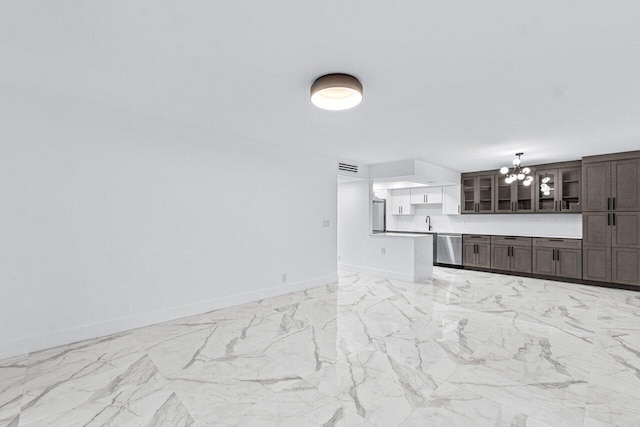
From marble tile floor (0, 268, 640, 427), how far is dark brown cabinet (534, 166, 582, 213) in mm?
2589

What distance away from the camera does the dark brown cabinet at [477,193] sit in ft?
23.6

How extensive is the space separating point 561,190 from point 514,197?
0.83 metres

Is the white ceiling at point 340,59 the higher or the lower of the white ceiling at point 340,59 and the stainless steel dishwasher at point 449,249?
the higher

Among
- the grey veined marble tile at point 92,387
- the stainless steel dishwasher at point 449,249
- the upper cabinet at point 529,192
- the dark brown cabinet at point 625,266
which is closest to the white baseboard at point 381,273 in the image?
the stainless steel dishwasher at point 449,249

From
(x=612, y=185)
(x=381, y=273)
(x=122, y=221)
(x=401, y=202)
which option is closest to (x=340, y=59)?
(x=122, y=221)

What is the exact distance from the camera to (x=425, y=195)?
8.22m

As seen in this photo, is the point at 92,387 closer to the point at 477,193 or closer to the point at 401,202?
the point at 477,193

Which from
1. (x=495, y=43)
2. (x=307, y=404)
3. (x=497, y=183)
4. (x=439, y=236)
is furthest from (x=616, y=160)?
(x=307, y=404)

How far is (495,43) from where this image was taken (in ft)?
6.63

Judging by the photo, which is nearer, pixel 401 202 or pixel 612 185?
pixel 612 185

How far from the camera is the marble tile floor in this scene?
195 cm

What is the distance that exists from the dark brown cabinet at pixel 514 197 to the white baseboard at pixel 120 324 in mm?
5340

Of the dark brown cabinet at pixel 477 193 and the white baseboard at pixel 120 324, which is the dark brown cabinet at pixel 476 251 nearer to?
the dark brown cabinet at pixel 477 193

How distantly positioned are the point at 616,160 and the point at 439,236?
352 cm
